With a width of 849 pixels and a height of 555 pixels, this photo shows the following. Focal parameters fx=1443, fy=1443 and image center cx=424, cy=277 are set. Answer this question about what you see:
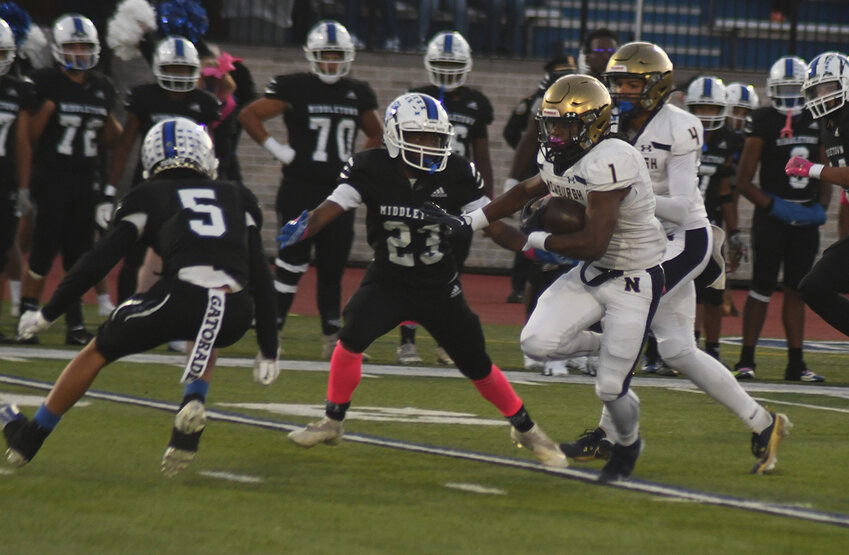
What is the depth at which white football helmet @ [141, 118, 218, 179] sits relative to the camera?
211 inches

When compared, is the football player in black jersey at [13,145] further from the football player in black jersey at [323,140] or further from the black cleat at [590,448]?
the black cleat at [590,448]

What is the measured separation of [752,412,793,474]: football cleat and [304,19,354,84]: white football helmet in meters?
4.29

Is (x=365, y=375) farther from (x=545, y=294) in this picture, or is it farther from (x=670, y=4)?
(x=670, y=4)

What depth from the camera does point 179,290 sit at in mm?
5094

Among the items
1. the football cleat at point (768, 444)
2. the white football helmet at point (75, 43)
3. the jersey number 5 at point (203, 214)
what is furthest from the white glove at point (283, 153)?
the football cleat at point (768, 444)

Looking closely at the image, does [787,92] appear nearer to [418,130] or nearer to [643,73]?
[643,73]

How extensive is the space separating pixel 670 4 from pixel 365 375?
31.3 ft

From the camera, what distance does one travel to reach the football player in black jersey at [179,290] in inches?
199

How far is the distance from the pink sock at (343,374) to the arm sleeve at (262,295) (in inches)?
16.8

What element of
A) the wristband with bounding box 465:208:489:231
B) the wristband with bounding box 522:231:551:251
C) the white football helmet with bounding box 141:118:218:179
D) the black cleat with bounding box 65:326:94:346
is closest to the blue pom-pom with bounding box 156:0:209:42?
the black cleat with bounding box 65:326:94:346

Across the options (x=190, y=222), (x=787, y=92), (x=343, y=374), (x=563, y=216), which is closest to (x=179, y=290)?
(x=190, y=222)

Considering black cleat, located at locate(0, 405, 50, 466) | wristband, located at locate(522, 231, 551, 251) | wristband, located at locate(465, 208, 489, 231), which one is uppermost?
wristband, located at locate(465, 208, 489, 231)

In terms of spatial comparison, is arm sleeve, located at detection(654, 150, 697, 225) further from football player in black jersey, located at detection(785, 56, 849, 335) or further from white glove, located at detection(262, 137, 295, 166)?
white glove, located at detection(262, 137, 295, 166)

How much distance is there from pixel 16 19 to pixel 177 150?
674 cm
